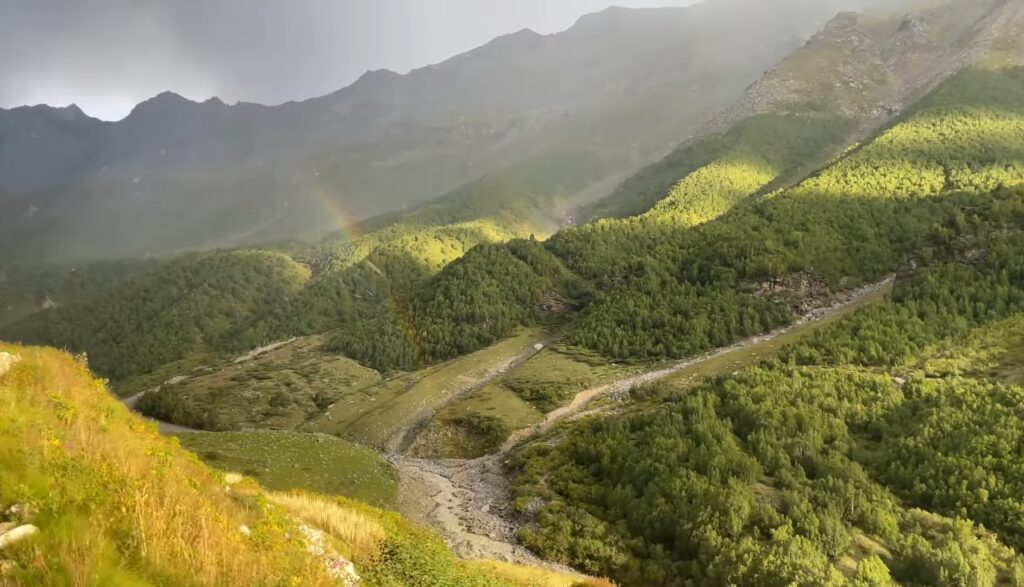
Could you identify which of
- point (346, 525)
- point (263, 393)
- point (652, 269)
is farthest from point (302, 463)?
point (652, 269)

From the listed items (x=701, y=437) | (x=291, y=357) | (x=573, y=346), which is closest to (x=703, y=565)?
(x=701, y=437)

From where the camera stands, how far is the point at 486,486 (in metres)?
46.4

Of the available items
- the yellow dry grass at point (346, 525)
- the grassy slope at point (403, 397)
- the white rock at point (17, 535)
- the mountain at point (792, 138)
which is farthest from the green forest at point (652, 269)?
the white rock at point (17, 535)

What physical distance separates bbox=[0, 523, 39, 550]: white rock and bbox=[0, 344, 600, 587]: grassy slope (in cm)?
14

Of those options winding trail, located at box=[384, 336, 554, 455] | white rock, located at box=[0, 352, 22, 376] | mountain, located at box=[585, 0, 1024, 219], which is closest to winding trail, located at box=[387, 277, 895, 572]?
Answer: winding trail, located at box=[384, 336, 554, 455]

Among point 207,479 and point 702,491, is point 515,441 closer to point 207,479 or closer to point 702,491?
point 702,491

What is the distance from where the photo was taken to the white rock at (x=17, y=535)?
7.36 m

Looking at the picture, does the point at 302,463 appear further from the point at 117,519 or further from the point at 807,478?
the point at 117,519

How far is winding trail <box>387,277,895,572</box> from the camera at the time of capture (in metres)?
33.0

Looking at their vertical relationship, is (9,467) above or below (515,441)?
above

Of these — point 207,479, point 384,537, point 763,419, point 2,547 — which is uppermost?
point 2,547

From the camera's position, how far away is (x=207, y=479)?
13359mm

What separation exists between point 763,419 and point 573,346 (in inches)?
1767

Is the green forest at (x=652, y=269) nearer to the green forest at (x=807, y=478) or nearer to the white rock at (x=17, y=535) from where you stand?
the green forest at (x=807, y=478)
